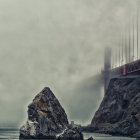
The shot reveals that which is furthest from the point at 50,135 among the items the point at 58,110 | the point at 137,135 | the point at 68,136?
the point at 137,135

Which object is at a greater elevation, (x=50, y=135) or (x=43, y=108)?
(x=43, y=108)

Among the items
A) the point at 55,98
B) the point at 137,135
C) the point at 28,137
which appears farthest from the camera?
the point at 137,135

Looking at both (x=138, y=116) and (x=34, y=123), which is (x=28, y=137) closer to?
(x=34, y=123)

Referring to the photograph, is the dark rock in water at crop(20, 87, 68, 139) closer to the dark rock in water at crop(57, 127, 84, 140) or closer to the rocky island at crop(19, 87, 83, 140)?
the rocky island at crop(19, 87, 83, 140)

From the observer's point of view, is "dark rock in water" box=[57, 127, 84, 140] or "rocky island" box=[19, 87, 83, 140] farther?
"rocky island" box=[19, 87, 83, 140]

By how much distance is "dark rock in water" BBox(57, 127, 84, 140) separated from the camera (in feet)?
350

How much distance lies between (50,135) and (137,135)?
59.2m

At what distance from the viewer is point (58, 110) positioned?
143375 mm

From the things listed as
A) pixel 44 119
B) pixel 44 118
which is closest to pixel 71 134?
pixel 44 119

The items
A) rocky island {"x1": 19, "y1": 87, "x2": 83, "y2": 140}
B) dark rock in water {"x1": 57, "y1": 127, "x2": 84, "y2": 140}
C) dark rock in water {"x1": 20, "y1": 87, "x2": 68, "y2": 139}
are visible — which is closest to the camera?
dark rock in water {"x1": 57, "y1": 127, "x2": 84, "y2": 140}

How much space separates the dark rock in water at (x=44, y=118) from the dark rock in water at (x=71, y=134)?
20603 mm

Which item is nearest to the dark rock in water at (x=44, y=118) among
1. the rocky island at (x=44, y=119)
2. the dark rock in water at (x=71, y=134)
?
the rocky island at (x=44, y=119)

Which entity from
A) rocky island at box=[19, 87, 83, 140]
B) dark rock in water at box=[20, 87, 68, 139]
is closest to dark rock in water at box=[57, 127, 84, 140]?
rocky island at box=[19, 87, 83, 140]

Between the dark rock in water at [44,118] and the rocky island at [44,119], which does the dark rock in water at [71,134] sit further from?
the dark rock in water at [44,118]
